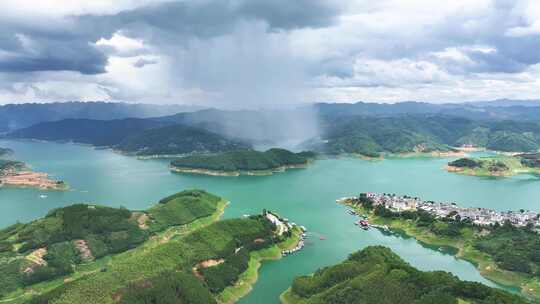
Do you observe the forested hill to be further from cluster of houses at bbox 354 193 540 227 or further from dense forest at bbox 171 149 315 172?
dense forest at bbox 171 149 315 172

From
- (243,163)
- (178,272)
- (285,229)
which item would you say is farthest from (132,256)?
(243,163)

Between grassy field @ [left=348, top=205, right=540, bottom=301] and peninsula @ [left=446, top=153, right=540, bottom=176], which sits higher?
peninsula @ [left=446, top=153, right=540, bottom=176]

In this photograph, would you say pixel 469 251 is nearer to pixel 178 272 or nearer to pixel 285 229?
pixel 285 229

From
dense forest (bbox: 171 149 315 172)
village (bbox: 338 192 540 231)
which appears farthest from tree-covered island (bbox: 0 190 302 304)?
dense forest (bbox: 171 149 315 172)

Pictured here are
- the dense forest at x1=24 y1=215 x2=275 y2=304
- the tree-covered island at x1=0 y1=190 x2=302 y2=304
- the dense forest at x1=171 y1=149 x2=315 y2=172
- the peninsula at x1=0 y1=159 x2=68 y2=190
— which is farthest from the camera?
the dense forest at x1=171 y1=149 x2=315 y2=172

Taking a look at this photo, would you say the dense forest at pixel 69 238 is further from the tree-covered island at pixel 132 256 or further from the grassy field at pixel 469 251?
the grassy field at pixel 469 251

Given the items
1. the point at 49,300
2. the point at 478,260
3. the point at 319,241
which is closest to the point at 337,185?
the point at 319,241

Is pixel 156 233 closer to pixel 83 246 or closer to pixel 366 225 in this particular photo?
pixel 83 246
